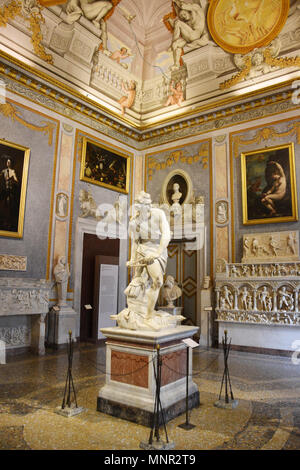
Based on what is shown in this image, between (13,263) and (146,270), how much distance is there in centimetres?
493

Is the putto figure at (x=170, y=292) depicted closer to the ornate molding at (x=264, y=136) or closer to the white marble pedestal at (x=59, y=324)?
the white marble pedestal at (x=59, y=324)

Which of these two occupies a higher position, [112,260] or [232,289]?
[112,260]

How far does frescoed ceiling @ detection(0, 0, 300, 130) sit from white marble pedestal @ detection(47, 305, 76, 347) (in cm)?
657

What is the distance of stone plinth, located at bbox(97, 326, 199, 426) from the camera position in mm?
4238

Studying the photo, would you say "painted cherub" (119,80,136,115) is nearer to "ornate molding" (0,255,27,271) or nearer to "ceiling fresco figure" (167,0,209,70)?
"ceiling fresco figure" (167,0,209,70)

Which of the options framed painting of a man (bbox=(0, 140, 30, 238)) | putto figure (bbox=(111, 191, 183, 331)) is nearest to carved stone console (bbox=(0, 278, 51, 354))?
framed painting of a man (bbox=(0, 140, 30, 238))

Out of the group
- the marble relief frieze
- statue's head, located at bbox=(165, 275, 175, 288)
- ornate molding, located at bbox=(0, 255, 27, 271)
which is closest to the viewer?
the marble relief frieze

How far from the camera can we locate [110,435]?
3736 mm

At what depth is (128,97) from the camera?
1252 cm

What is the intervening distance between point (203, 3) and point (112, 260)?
846 centimetres

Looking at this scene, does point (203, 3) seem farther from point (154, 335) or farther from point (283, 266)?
point (154, 335)

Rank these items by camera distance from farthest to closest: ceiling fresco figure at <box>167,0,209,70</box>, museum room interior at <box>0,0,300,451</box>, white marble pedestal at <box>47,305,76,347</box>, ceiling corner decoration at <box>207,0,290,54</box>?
1. ceiling fresco figure at <box>167,0,209,70</box>
2. ceiling corner decoration at <box>207,0,290,54</box>
3. white marble pedestal at <box>47,305,76,347</box>
4. museum room interior at <box>0,0,300,451</box>

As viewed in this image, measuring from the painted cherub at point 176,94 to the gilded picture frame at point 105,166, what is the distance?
8.41ft
